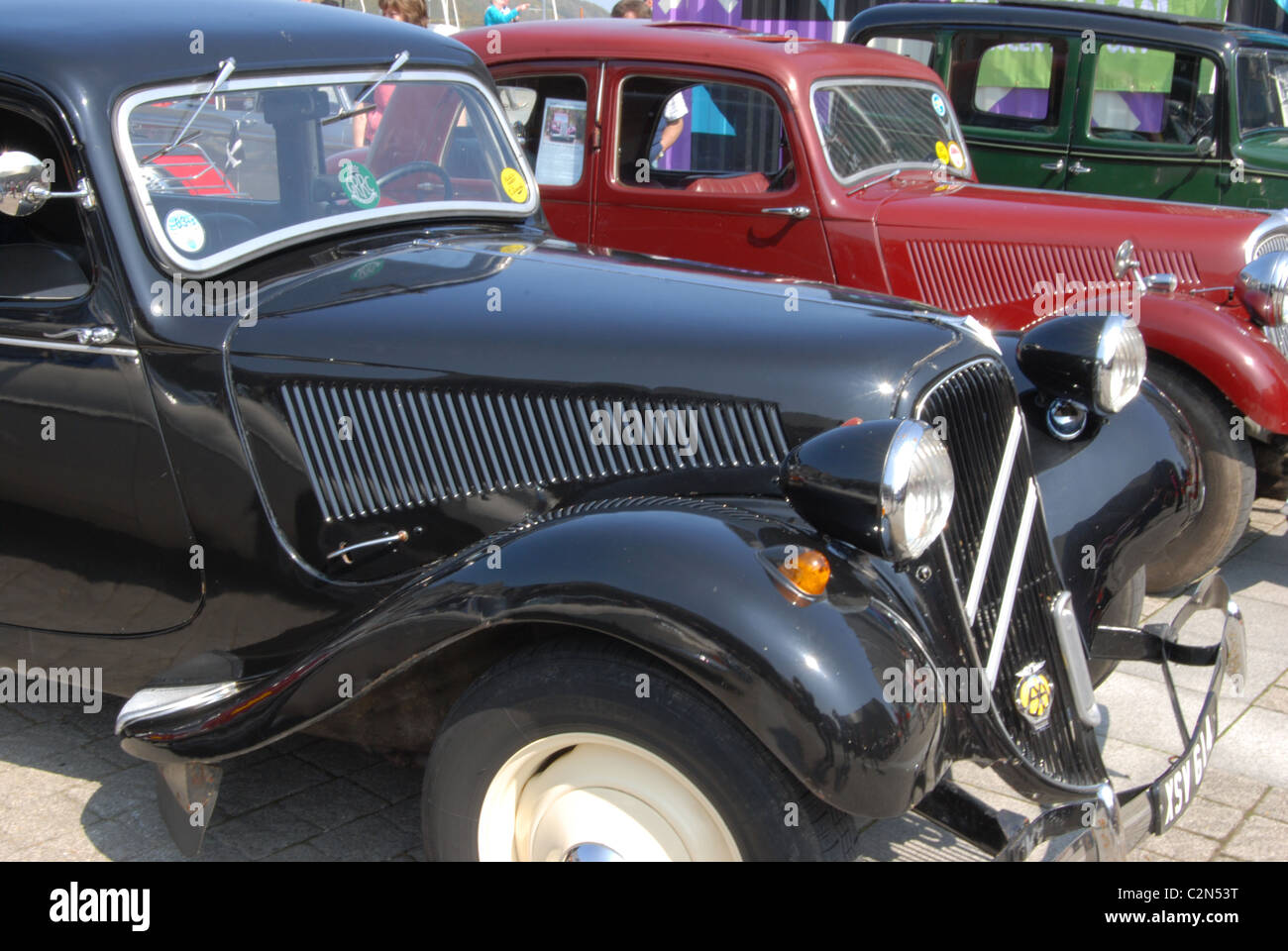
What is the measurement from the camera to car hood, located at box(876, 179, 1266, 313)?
4.84m

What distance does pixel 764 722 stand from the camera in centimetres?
193

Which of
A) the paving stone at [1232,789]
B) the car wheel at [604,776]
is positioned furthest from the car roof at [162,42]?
the paving stone at [1232,789]

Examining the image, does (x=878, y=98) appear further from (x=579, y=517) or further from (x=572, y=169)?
(x=579, y=517)

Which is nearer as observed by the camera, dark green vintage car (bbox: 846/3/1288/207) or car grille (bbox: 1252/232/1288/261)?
car grille (bbox: 1252/232/1288/261)

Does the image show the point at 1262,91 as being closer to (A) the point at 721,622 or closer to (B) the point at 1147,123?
(B) the point at 1147,123

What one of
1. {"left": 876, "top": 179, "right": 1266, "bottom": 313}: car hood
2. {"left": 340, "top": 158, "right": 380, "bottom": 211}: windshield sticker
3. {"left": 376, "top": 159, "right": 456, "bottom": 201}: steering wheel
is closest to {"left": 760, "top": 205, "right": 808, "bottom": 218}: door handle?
{"left": 876, "top": 179, "right": 1266, "bottom": 313}: car hood

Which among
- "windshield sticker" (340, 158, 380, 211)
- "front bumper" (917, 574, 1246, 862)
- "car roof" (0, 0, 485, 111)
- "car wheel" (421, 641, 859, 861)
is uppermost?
"car roof" (0, 0, 485, 111)

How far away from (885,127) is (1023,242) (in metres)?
0.88

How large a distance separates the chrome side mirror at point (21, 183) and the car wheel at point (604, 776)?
136 cm
